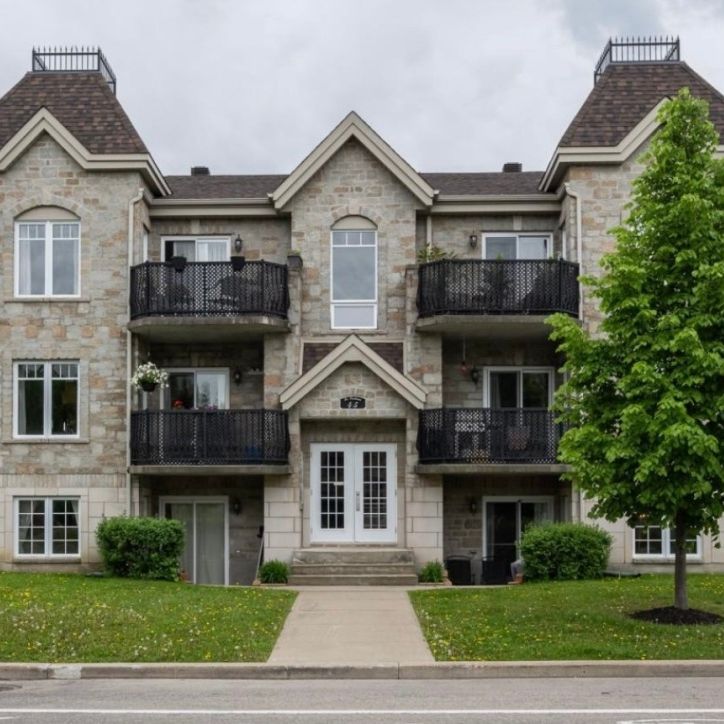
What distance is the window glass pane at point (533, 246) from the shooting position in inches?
1050

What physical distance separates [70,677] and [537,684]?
5.22 metres

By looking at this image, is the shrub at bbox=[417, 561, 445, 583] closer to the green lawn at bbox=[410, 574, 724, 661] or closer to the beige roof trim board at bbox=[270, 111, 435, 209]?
the green lawn at bbox=[410, 574, 724, 661]

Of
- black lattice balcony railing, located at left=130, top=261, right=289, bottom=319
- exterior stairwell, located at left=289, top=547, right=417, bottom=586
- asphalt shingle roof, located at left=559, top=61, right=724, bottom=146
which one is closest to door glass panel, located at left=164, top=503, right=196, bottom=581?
exterior stairwell, located at left=289, top=547, right=417, bottom=586

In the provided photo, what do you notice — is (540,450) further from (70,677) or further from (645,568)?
(70,677)

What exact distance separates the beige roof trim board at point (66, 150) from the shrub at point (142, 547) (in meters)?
7.62

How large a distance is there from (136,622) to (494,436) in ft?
34.1

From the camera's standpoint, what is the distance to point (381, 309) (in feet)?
85.3

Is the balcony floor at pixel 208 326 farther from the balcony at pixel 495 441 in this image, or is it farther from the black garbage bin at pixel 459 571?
the black garbage bin at pixel 459 571

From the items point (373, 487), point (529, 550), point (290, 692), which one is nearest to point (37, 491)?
point (373, 487)

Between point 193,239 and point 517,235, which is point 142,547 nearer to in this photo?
point 193,239

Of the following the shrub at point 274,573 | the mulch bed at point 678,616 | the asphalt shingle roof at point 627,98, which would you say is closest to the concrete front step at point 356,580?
the shrub at point 274,573

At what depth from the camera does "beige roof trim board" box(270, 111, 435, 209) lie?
25703 mm

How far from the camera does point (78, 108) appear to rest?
2662 cm

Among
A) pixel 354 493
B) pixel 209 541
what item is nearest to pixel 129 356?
pixel 209 541
